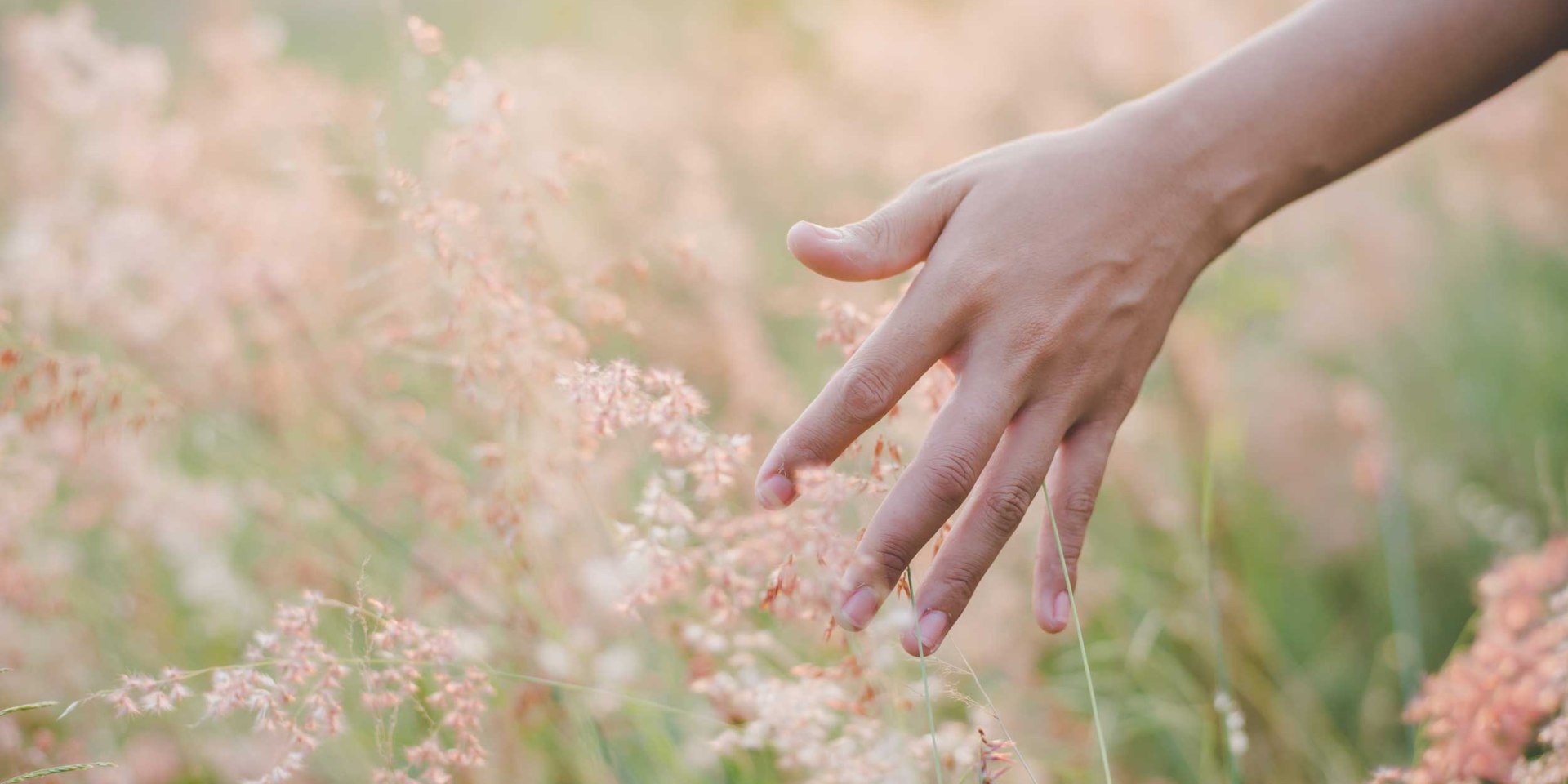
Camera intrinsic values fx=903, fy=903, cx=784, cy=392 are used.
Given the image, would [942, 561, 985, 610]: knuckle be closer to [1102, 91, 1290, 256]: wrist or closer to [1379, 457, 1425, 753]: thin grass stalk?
[1102, 91, 1290, 256]: wrist

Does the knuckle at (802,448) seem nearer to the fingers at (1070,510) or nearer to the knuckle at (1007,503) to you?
the knuckle at (1007,503)

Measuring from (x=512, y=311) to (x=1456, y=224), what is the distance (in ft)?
10.2

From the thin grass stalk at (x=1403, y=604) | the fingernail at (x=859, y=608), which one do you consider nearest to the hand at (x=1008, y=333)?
the fingernail at (x=859, y=608)

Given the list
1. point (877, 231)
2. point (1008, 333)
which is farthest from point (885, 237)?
point (1008, 333)

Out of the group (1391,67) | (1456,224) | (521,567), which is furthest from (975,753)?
(1456,224)

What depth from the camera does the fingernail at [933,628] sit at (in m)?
0.88

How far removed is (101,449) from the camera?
5.95ft

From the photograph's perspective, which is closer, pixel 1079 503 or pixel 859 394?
pixel 859 394

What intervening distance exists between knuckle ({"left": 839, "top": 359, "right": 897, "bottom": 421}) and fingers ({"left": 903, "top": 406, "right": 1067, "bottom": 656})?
0.15m

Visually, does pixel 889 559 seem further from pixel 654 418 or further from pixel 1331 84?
pixel 1331 84

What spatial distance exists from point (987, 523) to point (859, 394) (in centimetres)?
19

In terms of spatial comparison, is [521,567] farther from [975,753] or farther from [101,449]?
[101,449]

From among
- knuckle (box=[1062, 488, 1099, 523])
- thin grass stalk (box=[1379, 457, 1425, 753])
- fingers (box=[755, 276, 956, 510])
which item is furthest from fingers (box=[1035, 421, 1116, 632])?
thin grass stalk (box=[1379, 457, 1425, 753])

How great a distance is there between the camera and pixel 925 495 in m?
0.88
